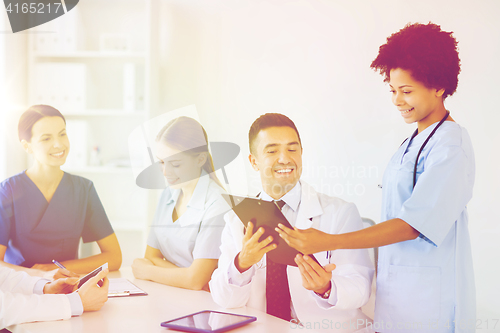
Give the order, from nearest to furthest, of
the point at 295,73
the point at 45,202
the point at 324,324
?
the point at 324,324
the point at 45,202
the point at 295,73

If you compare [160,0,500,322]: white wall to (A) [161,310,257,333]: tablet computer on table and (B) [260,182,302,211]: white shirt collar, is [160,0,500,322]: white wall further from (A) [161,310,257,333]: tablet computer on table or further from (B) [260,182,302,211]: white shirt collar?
(A) [161,310,257,333]: tablet computer on table

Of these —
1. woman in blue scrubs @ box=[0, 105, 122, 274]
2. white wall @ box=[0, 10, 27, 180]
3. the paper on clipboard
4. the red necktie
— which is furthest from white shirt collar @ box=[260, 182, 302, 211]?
white wall @ box=[0, 10, 27, 180]

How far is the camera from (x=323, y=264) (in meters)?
1.36

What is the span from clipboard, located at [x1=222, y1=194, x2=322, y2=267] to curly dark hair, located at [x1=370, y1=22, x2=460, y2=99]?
2.09 feet

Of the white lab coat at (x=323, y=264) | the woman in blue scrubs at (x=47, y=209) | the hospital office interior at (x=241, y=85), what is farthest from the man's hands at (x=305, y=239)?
the hospital office interior at (x=241, y=85)

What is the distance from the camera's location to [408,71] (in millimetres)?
1277

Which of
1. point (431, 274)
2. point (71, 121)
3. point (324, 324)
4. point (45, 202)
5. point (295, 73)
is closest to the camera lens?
point (431, 274)

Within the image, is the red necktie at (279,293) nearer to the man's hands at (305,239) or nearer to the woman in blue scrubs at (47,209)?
the man's hands at (305,239)

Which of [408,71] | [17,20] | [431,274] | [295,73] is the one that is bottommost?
[431,274]

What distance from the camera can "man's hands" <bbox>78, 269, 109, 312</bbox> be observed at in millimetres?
1163

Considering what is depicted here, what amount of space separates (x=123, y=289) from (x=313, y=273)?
0.70 metres

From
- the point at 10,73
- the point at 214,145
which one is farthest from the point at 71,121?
the point at 214,145

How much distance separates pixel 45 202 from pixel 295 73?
59.6 inches

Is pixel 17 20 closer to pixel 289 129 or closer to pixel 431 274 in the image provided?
pixel 289 129
